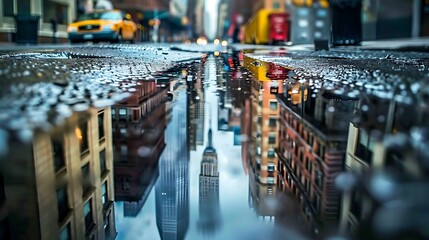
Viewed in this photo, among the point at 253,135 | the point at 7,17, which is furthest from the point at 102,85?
the point at 7,17

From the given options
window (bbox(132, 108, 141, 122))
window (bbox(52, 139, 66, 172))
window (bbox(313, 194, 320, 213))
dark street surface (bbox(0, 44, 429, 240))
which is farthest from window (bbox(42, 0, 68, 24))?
window (bbox(313, 194, 320, 213))

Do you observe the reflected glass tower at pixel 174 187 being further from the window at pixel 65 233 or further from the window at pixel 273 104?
the window at pixel 273 104

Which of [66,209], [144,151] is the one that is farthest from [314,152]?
[66,209]

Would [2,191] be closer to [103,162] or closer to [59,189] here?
[59,189]

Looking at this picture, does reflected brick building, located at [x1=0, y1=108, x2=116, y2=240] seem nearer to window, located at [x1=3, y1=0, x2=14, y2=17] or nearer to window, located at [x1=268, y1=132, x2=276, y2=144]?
window, located at [x1=268, y1=132, x2=276, y2=144]

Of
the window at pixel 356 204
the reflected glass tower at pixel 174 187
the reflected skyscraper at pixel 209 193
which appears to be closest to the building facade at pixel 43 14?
the reflected glass tower at pixel 174 187

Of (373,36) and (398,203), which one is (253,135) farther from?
(373,36)
